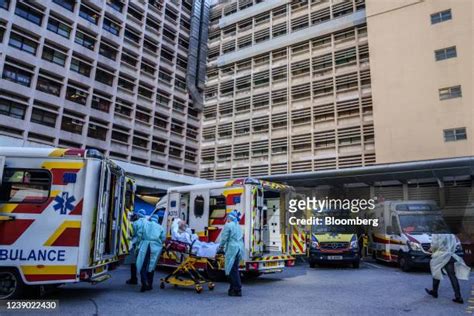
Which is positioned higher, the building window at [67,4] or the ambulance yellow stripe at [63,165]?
the building window at [67,4]

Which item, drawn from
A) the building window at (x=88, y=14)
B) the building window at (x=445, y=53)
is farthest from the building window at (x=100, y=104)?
the building window at (x=445, y=53)

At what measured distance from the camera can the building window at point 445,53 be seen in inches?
939

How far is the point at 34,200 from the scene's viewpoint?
6641 millimetres

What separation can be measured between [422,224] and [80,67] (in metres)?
27.9

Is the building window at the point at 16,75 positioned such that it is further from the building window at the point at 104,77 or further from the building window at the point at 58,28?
the building window at the point at 104,77

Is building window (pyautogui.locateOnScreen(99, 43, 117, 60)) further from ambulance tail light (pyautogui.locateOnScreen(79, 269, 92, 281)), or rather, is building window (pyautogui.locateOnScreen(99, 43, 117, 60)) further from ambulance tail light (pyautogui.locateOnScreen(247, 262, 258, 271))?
ambulance tail light (pyautogui.locateOnScreen(79, 269, 92, 281))

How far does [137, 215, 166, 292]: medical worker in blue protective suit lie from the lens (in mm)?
8195

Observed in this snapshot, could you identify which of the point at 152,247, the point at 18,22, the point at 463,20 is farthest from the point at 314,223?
the point at 18,22

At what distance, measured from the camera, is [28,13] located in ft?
89.4

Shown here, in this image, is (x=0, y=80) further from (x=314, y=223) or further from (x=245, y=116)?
(x=314, y=223)

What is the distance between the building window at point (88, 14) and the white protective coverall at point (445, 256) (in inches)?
1239

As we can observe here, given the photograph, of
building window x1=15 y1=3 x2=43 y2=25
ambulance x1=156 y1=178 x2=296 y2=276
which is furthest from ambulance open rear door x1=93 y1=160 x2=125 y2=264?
building window x1=15 y1=3 x2=43 y2=25

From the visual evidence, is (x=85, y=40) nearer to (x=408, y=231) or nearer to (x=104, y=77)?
(x=104, y=77)

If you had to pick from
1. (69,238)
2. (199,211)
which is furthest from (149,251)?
(199,211)
